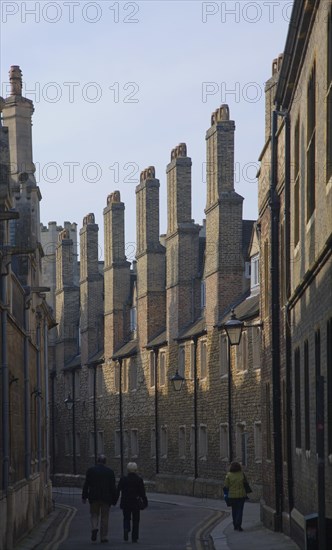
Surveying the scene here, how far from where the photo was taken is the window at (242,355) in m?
47.1

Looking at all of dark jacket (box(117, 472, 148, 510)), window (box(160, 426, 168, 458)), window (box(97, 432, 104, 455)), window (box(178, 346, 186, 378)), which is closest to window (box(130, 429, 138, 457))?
window (box(160, 426, 168, 458))

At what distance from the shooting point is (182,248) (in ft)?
190

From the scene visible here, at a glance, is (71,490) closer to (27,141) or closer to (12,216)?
(27,141)

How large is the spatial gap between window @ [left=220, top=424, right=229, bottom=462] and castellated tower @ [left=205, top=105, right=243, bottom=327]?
413cm

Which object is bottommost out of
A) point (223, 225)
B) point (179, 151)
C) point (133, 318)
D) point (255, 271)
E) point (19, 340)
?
point (19, 340)

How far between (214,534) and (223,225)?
24563 mm

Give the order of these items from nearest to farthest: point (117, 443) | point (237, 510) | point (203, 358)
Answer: point (237, 510), point (203, 358), point (117, 443)

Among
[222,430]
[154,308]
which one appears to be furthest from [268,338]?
[154,308]

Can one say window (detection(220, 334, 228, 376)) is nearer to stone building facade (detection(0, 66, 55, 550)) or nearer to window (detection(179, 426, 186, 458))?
window (detection(179, 426, 186, 458))

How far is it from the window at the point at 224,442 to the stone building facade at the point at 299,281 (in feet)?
60.0

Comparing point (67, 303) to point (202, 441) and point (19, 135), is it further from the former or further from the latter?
point (19, 135)

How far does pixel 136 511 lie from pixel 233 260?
26479mm

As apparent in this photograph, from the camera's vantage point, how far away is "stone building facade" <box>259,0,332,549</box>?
17.1 m

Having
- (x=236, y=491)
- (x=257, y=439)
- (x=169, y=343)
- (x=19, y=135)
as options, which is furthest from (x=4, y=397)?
(x=169, y=343)
